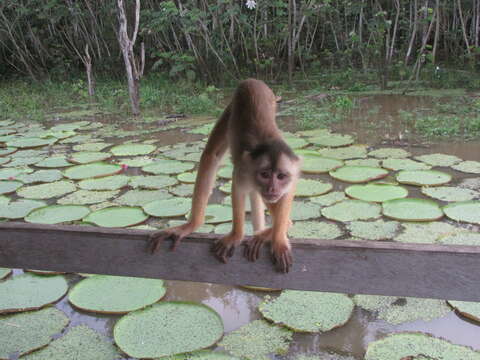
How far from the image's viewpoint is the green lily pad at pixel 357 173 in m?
4.69

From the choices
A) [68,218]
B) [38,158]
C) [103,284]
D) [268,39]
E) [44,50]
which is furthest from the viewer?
[44,50]

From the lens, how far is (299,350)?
256 centimetres

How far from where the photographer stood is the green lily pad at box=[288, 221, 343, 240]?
366 cm

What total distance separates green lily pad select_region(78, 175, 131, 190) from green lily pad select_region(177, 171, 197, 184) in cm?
59

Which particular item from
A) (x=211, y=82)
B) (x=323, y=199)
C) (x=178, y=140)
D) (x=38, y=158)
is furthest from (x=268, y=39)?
(x=323, y=199)

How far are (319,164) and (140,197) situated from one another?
1967 mm

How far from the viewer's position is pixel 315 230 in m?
3.76

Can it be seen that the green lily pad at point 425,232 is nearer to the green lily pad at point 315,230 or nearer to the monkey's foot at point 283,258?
the green lily pad at point 315,230

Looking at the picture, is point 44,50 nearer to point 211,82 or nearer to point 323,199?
point 211,82

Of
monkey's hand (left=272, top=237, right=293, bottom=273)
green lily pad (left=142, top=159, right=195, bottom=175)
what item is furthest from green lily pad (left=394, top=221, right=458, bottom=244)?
green lily pad (left=142, top=159, right=195, bottom=175)

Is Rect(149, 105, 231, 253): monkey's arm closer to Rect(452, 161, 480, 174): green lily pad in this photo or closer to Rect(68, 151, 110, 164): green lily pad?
Rect(452, 161, 480, 174): green lily pad

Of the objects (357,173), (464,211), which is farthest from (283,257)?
(357,173)

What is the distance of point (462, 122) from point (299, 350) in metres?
5.16

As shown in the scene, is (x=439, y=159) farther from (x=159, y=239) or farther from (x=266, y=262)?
(x=159, y=239)
